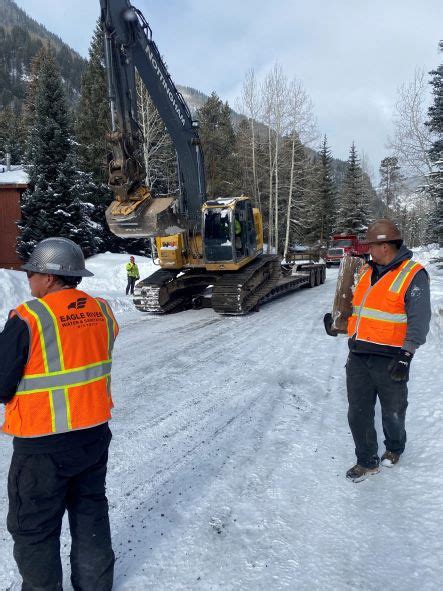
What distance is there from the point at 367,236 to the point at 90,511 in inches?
108

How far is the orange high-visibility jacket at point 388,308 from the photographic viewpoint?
11.7ft

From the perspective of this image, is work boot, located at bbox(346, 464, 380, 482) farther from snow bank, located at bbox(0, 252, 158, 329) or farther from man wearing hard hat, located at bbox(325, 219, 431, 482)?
snow bank, located at bbox(0, 252, 158, 329)

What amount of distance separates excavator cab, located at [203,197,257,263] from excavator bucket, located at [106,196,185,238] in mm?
1740

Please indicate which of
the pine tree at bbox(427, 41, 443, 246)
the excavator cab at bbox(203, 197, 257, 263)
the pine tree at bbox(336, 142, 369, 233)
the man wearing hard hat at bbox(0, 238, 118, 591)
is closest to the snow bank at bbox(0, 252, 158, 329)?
the excavator cab at bbox(203, 197, 257, 263)

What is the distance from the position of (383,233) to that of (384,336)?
0.79m

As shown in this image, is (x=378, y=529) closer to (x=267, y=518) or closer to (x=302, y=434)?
(x=267, y=518)

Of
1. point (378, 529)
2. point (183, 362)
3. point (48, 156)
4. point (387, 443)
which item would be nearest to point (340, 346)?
point (183, 362)

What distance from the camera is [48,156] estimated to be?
914 inches

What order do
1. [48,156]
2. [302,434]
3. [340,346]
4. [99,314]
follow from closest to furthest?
[99,314]
[302,434]
[340,346]
[48,156]

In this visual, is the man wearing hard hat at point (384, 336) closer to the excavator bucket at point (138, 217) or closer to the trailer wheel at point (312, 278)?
the excavator bucket at point (138, 217)

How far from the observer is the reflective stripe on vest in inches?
87.6

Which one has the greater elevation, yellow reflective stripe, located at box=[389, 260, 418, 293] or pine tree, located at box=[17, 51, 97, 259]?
pine tree, located at box=[17, 51, 97, 259]

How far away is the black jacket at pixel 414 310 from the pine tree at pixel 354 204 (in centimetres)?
4238

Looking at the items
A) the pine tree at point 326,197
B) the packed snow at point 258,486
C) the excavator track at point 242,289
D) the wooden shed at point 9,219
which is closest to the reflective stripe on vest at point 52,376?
the packed snow at point 258,486
